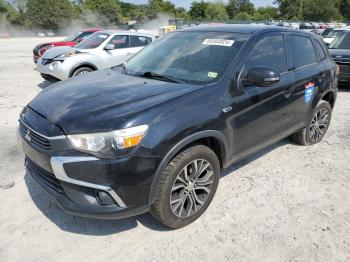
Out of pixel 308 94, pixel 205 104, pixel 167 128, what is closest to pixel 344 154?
pixel 308 94

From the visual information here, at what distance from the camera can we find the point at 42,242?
121 inches

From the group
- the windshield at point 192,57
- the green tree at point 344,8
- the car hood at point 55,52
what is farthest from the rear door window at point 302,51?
the green tree at point 344,8

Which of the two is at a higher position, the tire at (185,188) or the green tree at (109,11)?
the green tree at (109,11)

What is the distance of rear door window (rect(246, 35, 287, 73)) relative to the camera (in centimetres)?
376

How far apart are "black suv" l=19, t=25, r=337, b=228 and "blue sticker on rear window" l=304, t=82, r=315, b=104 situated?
3 centimetres

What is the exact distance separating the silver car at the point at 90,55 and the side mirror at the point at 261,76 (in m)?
6.32

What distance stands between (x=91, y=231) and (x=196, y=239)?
974 millimetres

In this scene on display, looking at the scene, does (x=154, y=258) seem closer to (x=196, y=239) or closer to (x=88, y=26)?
(x=196, y=239)

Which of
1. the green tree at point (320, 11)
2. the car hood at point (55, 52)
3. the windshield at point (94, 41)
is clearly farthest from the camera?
the green tree at point (320, 11)

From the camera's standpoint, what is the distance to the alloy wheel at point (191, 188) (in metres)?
3.14

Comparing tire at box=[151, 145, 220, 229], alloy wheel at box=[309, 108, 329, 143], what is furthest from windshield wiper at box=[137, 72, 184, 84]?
alloy wheel at box=[309, 108, 329, 143]

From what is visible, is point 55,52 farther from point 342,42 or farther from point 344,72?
point 342,42

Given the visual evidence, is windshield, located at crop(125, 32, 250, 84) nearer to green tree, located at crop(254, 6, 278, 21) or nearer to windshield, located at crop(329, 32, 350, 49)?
windshield, located at crop(329, 32, 350, 49)

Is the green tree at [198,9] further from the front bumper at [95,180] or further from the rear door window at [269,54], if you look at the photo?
the front bumper at [95,180]
